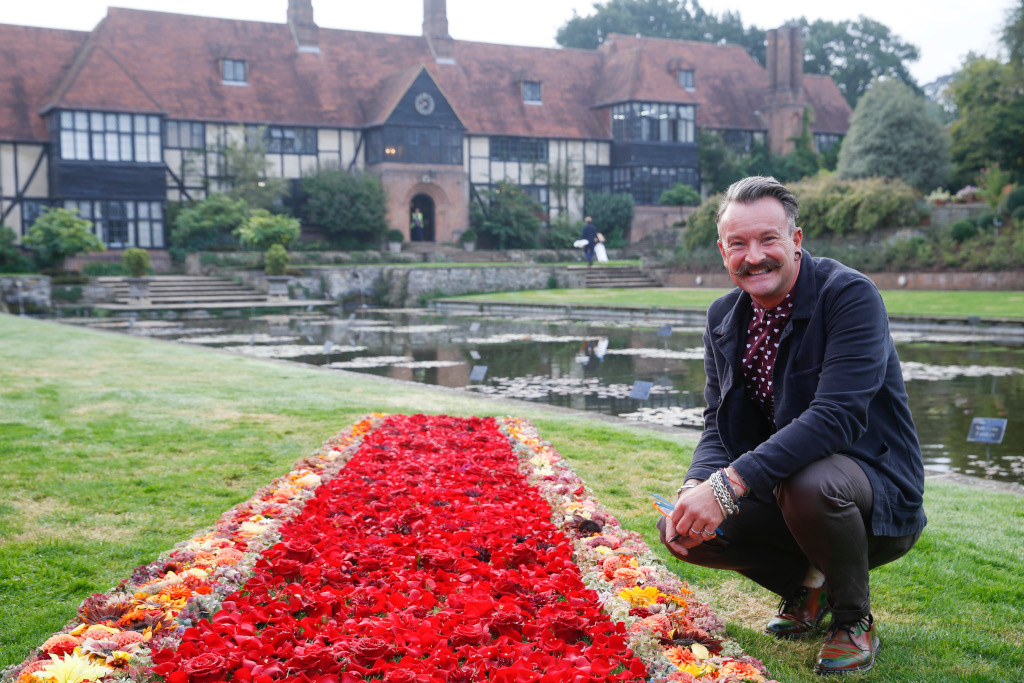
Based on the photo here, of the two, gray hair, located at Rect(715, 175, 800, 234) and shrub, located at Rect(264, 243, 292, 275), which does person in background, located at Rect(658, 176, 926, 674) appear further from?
shrub, located at Rect(264, 243, 292, 275)

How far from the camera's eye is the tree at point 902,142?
117ft

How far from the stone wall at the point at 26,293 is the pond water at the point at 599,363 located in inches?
299

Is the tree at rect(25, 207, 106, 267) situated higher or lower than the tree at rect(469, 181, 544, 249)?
lower

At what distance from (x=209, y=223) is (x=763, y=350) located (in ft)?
114

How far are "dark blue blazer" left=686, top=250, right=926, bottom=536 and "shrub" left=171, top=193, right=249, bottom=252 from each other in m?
34.4

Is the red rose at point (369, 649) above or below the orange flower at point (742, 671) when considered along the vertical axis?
above

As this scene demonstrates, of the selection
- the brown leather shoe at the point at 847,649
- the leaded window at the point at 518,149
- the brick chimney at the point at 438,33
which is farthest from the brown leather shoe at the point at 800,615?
the brick chimney at the point at 438,33

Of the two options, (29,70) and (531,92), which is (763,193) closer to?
(29,70)

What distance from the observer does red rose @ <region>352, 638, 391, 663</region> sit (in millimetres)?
2914

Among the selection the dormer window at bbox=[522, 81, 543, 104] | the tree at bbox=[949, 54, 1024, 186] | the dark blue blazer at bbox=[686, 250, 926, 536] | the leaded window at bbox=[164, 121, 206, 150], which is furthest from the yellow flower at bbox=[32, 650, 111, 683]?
the dormer window at bbox=[522, 81, 543, 104]

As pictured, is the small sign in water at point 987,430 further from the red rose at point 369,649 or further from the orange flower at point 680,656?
the red rose at point 369,649

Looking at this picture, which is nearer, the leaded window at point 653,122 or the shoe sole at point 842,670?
the shoe sole at point 842,670

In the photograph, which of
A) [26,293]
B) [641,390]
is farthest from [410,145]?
[641,390]

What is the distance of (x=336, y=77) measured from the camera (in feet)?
138
